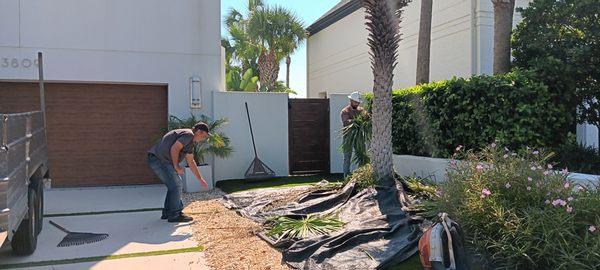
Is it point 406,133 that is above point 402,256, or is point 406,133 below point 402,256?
above

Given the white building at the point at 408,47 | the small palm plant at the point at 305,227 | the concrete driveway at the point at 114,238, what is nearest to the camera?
the concrete driveway at the point at 114,238

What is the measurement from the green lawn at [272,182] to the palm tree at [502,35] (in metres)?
3.89

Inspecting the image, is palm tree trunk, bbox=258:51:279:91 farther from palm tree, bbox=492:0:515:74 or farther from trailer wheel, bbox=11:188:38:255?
trailer wheel, bbox=11:188:38:255

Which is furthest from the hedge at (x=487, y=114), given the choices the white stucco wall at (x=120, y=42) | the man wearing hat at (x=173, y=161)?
the white stucco wall at (x=120, y=42)

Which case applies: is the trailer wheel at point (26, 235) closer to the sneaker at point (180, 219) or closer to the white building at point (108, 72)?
the sneaker at point (180, 219)

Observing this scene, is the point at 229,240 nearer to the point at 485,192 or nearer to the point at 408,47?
the point at 485,192

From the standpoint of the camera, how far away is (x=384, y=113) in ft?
23.6

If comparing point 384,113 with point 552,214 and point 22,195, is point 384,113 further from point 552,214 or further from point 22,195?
point 22,195

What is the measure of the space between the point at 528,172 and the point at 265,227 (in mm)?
3129

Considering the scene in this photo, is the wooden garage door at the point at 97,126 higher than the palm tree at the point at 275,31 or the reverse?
the reverse

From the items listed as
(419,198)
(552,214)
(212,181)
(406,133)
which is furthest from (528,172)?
(212,181)

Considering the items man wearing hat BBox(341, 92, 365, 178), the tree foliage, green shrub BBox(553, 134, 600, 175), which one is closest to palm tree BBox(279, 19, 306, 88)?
man wearing hat BBox(341, 92, 365, 178)

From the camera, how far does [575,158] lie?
7.24m

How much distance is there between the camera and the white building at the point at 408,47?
12.9 meters
